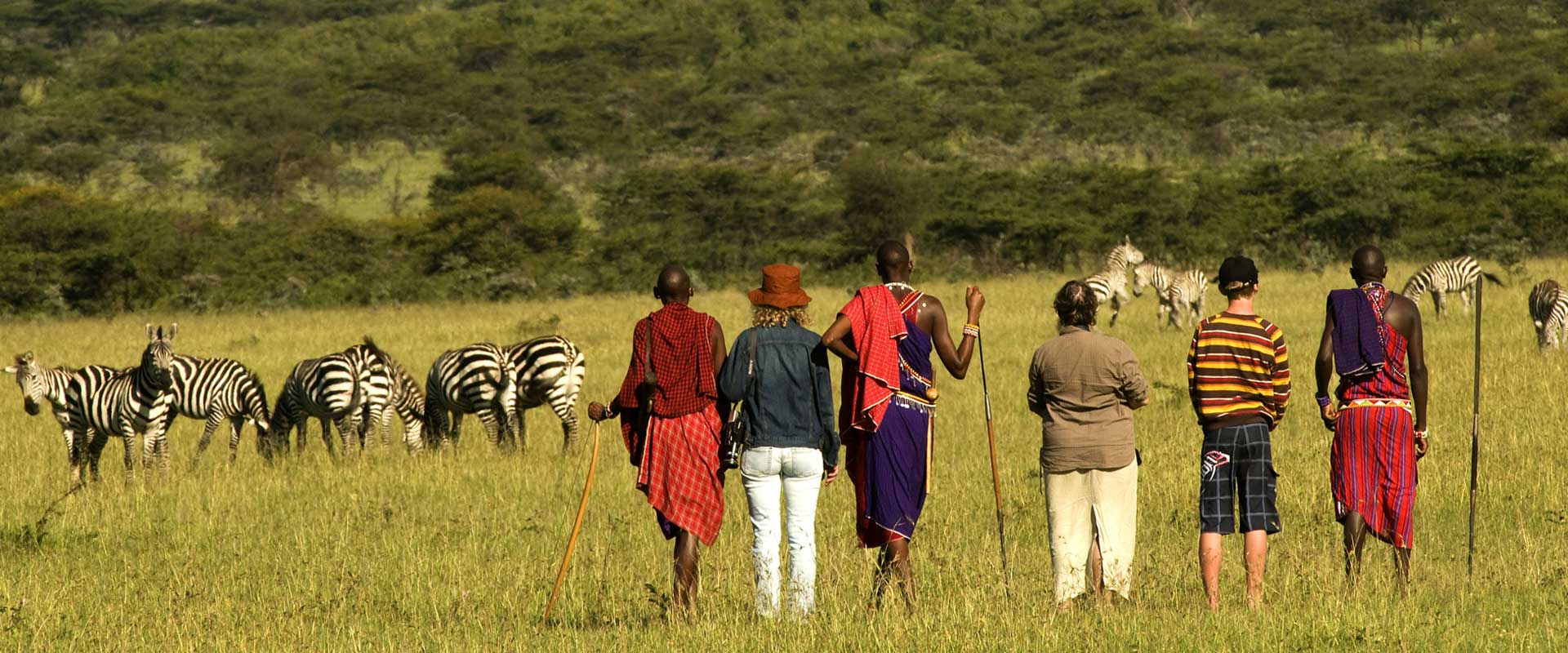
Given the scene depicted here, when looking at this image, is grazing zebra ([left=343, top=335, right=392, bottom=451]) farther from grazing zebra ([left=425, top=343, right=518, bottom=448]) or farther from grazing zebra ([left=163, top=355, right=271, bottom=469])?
grazing zebra ([left=163, top=355, right=271, bottom=469])

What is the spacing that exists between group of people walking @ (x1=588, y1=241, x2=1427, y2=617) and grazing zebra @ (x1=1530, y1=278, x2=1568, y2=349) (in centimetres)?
1092

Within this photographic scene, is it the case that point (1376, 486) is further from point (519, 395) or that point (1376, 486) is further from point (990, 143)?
point (990, 143)

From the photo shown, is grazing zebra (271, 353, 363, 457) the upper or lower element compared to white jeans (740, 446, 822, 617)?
upper

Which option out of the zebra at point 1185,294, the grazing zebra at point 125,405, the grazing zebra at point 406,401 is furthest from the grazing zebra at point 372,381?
the zebra at point 1185,294

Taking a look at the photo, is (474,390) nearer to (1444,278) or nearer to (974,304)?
(974,304)

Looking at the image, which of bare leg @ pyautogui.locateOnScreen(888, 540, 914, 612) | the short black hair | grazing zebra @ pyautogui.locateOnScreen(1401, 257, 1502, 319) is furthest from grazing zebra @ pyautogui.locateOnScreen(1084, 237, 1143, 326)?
bare leg @ pyautogui.locateOnScreen(888, 540, 914, 612)

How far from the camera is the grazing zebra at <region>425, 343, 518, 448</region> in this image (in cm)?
1436

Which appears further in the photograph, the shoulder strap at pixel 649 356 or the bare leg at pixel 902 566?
the shoulder strap at pixel 649 356

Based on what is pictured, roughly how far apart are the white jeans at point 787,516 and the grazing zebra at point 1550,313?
12.5 metres

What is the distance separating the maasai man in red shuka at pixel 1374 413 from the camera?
7.00m

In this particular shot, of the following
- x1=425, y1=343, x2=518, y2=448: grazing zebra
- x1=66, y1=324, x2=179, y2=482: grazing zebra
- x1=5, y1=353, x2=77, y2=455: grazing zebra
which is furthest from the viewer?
x1=425, y1=343, x2=518, y2=448: grazing zebra

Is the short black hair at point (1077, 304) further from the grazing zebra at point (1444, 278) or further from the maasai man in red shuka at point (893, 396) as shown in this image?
the grazing zebra at point (1444, 278)

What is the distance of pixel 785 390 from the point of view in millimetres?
6656

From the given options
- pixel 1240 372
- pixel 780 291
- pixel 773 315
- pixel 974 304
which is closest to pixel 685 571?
pixel 773 315
